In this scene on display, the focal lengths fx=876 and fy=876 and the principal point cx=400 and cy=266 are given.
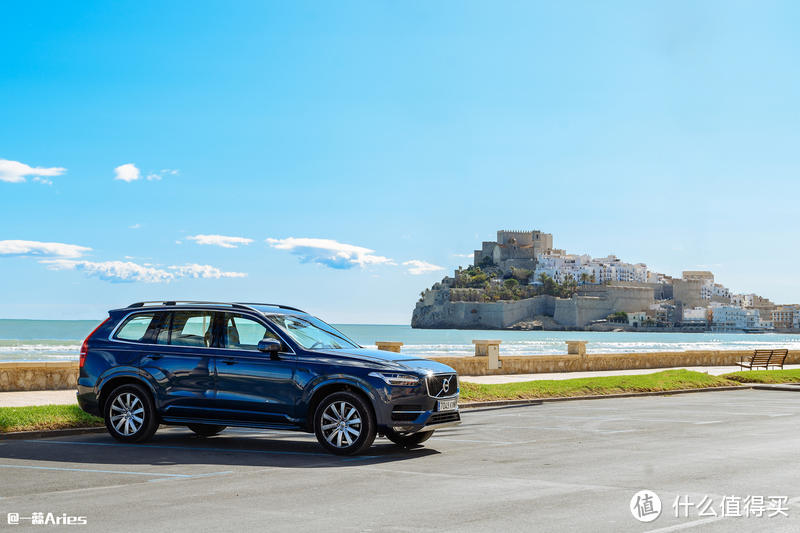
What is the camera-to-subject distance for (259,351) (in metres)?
12.1

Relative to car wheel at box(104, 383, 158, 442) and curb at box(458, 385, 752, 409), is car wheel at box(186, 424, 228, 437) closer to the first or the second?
car wheel at box(104, 383, 158, 442)

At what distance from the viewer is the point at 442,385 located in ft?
39.7

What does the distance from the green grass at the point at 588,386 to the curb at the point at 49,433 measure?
8515mm

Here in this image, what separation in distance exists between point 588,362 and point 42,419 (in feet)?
80.8

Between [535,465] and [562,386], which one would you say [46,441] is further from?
[562,386]

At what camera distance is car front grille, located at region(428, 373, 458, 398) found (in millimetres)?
11836

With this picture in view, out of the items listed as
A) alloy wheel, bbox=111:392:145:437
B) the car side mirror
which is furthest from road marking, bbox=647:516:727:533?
alloy wheel, bbox=111:392:145:437

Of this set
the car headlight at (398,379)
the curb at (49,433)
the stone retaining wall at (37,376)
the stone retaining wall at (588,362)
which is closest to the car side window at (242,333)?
the car headlight at (398,379)

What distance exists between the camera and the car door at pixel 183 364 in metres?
12.3

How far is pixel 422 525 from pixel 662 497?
2713mm

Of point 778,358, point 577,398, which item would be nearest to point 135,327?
point 577,398

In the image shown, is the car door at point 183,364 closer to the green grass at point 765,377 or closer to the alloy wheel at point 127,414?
the alloy wheel at point 127,414

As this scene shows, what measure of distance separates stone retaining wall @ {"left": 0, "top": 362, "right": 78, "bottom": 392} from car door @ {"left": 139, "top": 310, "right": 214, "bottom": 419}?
10.0 metres

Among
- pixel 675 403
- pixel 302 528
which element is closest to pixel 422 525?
pixel 302 528
